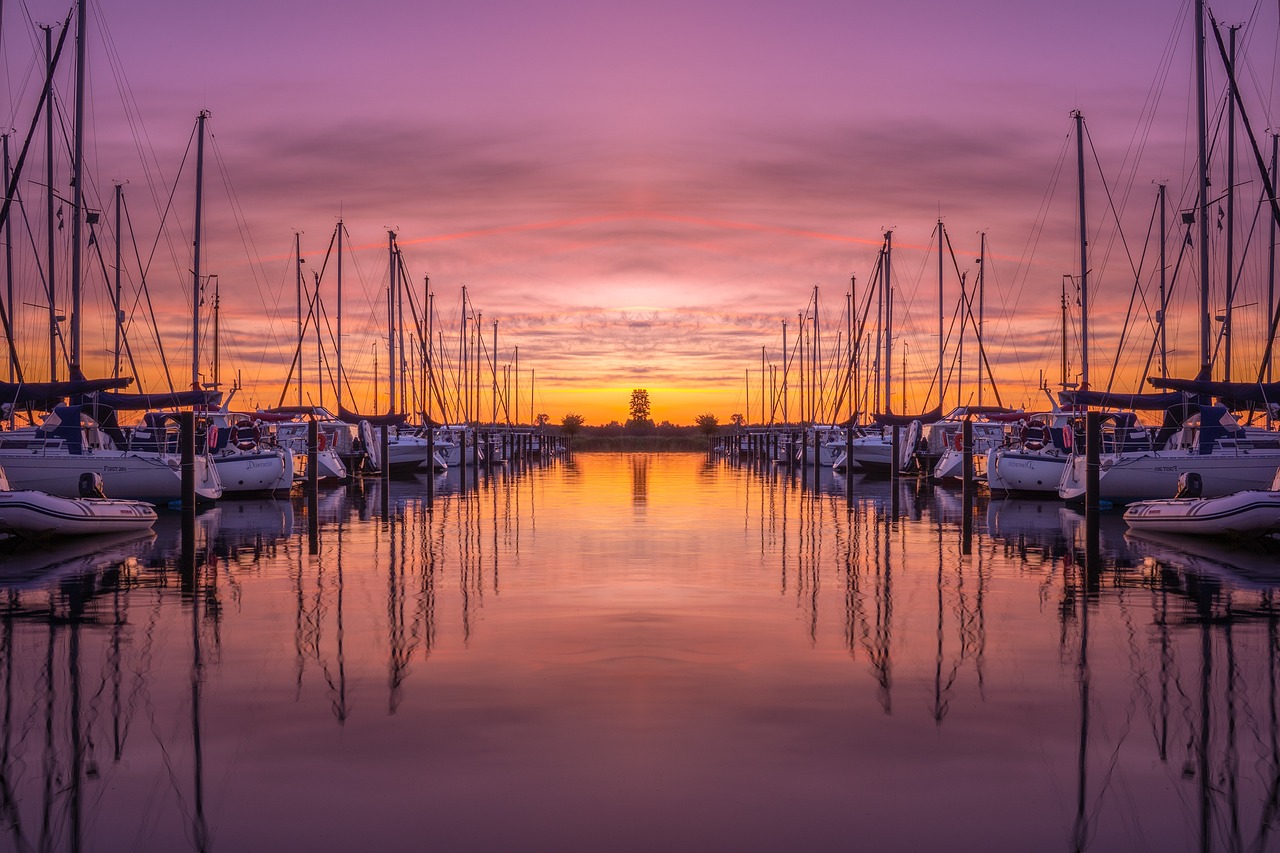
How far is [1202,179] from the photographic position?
3309cm

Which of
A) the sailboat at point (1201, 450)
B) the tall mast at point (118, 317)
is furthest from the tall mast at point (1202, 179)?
the tall mast at point (118, 317)

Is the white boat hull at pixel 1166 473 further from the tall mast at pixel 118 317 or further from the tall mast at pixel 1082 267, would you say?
the tall mast at pixel 118 317

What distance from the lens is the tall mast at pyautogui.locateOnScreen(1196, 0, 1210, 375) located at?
1273 inches

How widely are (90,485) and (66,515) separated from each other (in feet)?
10.9

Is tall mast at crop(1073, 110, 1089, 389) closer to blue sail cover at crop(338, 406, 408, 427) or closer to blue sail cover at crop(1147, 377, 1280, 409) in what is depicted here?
blue sail cover at crop(1147, 377, 1280, 409)

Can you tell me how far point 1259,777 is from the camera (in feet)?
24.1

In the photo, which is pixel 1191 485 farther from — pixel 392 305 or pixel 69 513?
pixel 392 305

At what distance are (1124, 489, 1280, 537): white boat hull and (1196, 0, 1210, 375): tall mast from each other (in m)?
9.73

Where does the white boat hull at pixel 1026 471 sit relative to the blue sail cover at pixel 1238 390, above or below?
below

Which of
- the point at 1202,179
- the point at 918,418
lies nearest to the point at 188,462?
the point at 1202,179

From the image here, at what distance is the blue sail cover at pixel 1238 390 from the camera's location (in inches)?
1119

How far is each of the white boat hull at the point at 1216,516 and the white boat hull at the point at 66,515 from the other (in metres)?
19.2

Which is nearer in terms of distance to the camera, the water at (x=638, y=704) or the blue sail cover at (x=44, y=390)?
the water at (x=638, y=704)

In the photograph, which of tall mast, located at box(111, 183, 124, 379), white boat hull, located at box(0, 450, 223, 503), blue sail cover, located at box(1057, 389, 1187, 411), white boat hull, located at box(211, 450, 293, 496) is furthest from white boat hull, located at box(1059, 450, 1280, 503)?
tall mast, located at box(111, 183, 124, 379)
